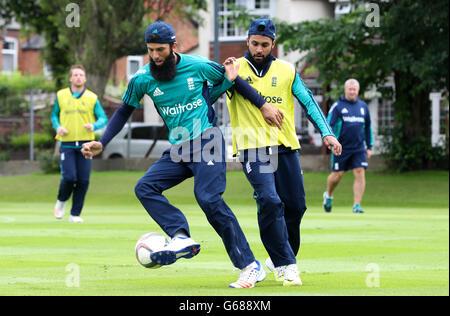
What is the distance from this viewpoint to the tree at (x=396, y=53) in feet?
78.9

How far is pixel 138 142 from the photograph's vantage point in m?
34.7

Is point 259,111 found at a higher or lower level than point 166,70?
lower

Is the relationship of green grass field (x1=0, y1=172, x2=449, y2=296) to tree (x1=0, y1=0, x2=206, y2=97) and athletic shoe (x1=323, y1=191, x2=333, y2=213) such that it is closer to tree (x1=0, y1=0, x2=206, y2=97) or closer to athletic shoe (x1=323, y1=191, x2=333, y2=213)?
athletic shoe (x1=323, y1=191, x2=333, y2=213)

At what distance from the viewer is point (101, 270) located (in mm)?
8188

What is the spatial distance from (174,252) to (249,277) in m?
0.65

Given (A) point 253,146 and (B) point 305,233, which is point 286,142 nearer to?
(A) point 253,146

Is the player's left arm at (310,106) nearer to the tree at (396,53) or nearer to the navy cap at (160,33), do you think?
the navy cap at (160,33)

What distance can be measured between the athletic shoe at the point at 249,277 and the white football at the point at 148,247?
2.02 feet

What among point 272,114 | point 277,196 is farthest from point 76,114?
point 277,196

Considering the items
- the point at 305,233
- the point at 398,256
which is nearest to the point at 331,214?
the point at 305,233

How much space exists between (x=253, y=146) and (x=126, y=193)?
18.6 meters

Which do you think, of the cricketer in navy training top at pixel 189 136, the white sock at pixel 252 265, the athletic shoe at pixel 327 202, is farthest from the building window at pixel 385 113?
the white sock at pixel 252 265

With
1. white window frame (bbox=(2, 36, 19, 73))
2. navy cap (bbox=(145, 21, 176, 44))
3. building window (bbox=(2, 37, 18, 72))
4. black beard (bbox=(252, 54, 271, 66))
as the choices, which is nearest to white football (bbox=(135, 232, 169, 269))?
navy cap (bbox=(145, 21, 176, 44))

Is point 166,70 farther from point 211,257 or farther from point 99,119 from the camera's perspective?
point 99,119
